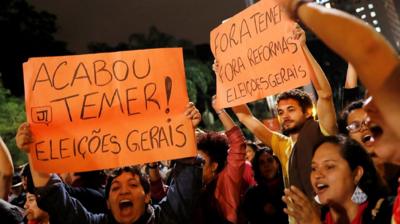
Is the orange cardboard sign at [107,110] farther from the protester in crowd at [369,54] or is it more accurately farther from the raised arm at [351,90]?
the protester in crowd at [369,54]

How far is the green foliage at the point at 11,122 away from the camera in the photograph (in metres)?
22.0

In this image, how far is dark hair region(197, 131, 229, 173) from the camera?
3.98m

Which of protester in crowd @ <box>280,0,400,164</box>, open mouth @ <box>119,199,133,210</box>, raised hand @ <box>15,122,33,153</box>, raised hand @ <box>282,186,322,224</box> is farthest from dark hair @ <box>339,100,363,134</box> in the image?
raised hand @ <box>15,122,33,153</box>

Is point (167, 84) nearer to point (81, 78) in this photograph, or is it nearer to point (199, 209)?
point (81, 78)

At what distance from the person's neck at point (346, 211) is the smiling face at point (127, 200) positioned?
1107mm

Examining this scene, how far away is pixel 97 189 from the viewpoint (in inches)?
151

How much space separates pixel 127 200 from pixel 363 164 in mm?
1330

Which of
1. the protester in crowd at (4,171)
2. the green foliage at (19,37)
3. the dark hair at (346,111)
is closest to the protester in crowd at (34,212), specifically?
the protester in crowd at (4,171)

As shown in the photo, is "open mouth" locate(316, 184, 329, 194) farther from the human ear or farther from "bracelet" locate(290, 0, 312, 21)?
"bracelet" locate(290, 0, 312, 21)

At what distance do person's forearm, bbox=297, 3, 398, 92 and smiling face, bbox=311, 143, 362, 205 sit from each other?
1142 mm

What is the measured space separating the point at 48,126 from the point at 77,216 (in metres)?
0.66

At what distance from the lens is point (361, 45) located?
1.31 metres

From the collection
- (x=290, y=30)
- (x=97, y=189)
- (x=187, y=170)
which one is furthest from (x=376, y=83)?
(x=97, y=189)

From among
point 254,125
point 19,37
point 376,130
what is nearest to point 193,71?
point 19,37
